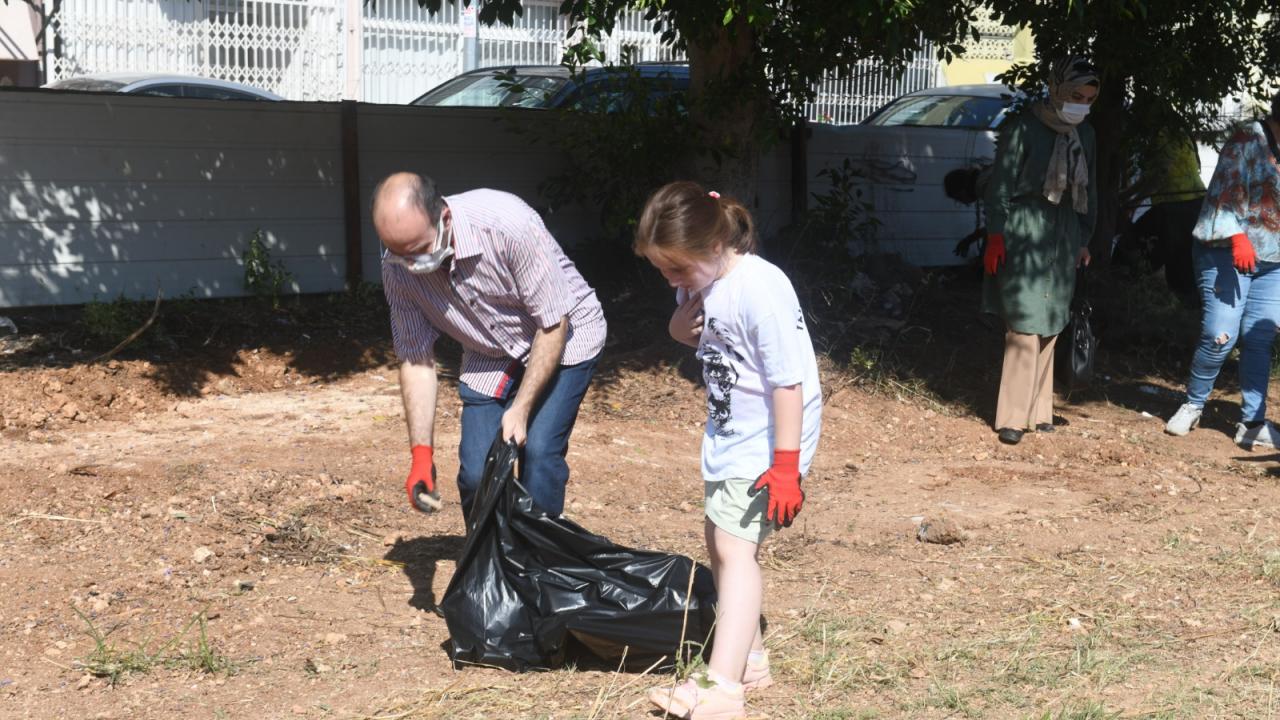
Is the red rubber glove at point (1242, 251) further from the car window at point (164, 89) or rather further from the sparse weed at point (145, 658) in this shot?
the car window at point (164, 89)

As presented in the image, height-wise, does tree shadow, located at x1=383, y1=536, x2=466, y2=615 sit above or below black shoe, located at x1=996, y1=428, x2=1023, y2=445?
above

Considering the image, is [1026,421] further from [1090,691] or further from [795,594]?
[1090,691]

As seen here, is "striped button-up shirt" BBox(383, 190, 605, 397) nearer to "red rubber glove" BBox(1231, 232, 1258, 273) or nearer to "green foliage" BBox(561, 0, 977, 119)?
"green foliage" BBox(561, 0, 977, 119)

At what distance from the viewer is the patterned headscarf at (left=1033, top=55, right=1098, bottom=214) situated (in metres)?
6.69

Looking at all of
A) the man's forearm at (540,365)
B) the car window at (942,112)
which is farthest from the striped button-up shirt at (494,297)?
the car window at (942,112)

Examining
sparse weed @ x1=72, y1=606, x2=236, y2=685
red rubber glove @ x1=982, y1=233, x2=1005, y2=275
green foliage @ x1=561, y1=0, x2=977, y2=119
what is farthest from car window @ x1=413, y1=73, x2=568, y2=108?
sparse weed @ x1=72, y1=606, x2=236, y2=685

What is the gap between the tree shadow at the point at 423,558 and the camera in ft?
15.3

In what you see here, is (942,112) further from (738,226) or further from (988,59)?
(988,59)

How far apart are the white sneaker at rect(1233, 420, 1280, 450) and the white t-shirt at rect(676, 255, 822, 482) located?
468 centimetres

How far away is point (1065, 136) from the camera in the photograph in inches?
270

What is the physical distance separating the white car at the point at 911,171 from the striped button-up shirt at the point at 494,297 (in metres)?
6.60

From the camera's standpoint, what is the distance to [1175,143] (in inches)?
388

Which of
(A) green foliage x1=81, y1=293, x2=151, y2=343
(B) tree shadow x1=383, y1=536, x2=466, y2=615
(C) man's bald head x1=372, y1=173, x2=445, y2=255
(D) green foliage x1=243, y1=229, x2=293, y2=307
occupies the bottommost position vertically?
(B) tree shadow x1=383, y1=536, x2=466, y2=615

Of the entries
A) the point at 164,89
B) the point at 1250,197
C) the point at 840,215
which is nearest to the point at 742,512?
the point at 1250,197
